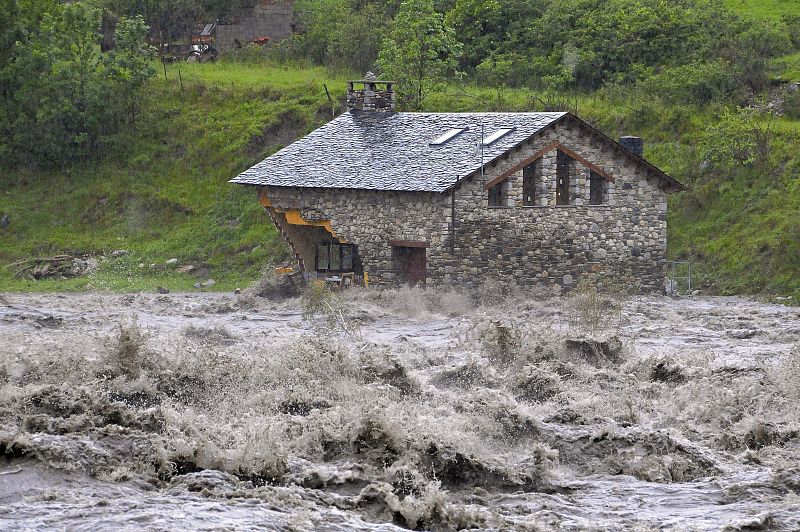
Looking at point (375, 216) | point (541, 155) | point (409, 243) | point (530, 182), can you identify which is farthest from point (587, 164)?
point (375, 216)

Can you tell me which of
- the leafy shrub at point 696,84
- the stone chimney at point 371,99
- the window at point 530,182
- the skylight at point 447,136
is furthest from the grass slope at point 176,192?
the leafy shrub at point 696,84

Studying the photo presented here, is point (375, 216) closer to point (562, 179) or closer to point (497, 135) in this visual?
point (497, 135)

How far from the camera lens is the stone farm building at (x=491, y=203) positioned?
3091 cm

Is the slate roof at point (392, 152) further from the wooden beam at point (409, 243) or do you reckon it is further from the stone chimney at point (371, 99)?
the wooden beam at point (409, 243)

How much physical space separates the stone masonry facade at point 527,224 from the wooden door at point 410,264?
0.22 metres

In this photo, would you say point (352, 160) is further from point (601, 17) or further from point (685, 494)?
point (685, 494)

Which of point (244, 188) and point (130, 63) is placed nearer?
point (244, 188)

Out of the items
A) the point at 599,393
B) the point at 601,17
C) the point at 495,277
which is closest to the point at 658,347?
the point at 599,393

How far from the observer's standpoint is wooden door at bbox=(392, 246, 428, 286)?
31.6 m

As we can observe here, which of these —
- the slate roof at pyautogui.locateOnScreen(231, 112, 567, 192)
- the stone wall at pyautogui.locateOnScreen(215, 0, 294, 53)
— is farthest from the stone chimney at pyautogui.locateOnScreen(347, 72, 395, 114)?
the stone wall at pyautogui.locateOnScreen(215, 0, 294, 53)

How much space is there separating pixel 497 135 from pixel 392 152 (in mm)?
2732

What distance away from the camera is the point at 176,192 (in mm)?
42562

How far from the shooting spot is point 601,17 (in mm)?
44969

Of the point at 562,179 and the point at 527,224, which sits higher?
the point at 562,179
